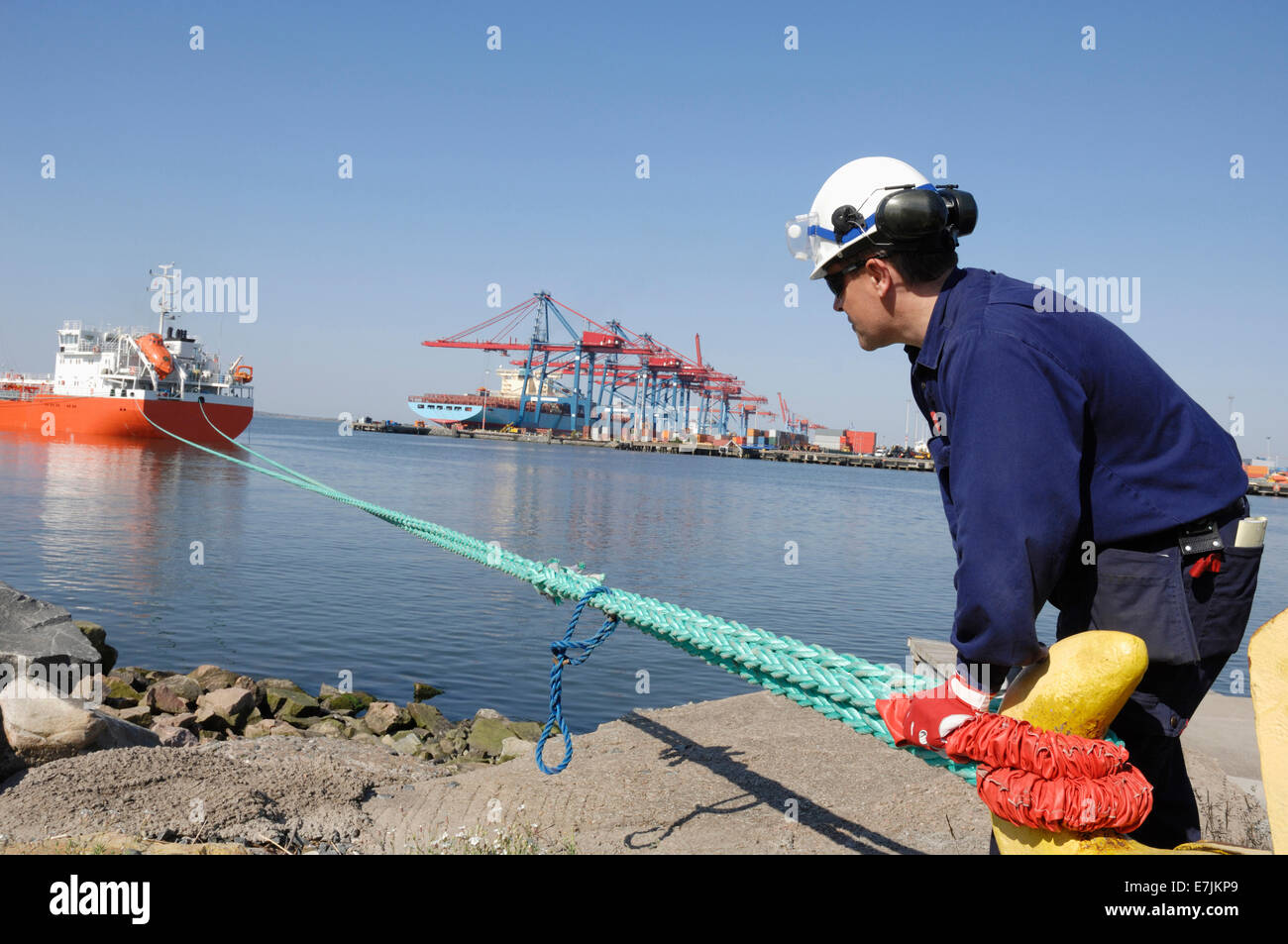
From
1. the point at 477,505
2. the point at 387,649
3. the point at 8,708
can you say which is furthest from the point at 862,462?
the point at 8,708

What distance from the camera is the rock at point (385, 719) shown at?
843 centimetres

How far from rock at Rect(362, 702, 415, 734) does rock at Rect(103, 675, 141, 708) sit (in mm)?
2023

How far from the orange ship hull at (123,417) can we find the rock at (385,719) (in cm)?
4648

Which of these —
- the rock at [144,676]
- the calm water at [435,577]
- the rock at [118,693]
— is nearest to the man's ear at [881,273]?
the calm water at [435,577]

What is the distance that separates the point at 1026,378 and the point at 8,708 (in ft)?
18.6

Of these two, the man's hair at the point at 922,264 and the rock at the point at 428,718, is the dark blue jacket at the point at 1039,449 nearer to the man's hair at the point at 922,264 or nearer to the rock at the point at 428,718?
the man's hair at the point at 922,264

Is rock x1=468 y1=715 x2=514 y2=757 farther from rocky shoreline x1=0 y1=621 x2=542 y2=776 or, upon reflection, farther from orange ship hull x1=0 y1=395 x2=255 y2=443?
orange ship hull x1=0 y1=395 x2=255 y2=443

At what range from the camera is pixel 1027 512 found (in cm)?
145

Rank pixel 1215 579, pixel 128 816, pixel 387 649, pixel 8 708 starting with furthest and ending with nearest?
pixel 387 649 < pixel 8 708 < pixel 128 816 < pixel 1215 579

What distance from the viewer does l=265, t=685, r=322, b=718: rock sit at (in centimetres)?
862

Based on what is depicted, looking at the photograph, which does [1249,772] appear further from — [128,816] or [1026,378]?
[128,816]

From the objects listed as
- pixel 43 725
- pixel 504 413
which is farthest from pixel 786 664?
pixel 504 413

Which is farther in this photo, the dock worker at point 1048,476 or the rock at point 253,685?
the rock at point 253,685

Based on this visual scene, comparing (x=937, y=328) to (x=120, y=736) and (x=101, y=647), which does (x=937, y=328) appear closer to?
(x=120, y=736)
